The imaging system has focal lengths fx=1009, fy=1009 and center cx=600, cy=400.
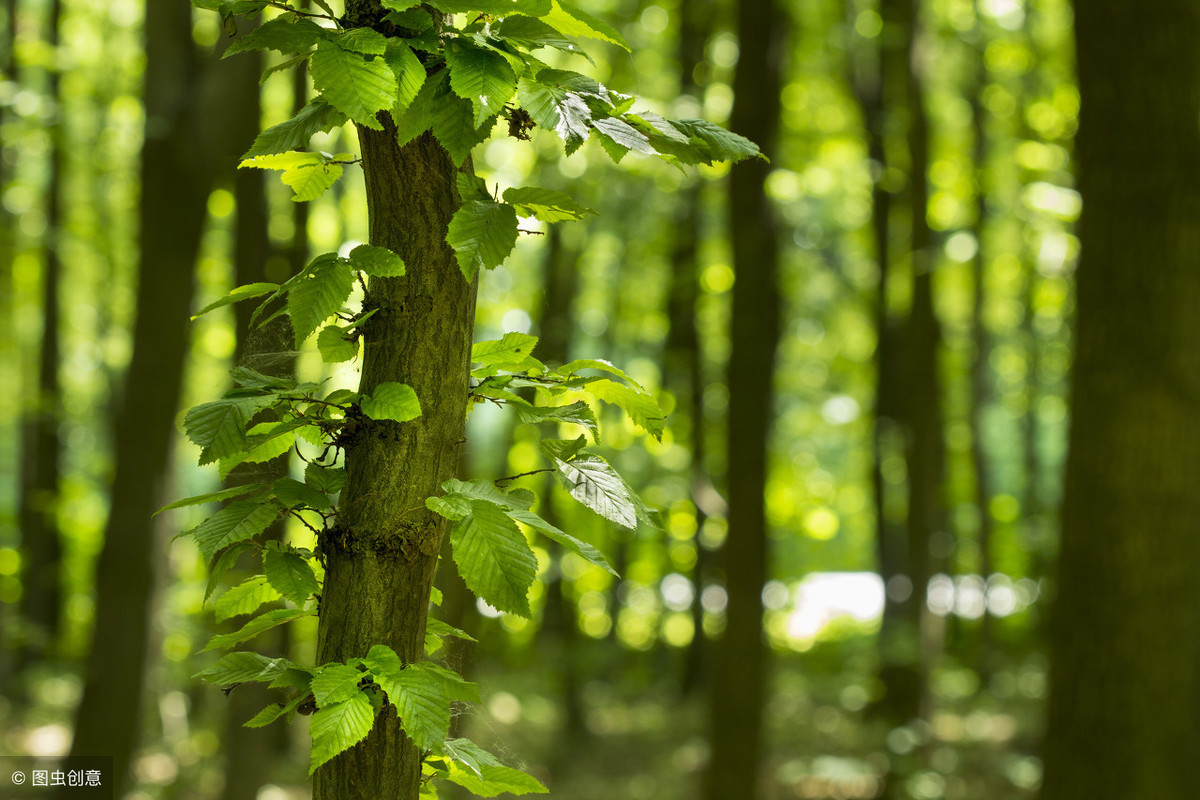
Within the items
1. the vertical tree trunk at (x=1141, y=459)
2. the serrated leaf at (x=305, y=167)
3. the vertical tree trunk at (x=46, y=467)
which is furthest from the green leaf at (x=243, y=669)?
the vertical tree trunk at (x=46, y=467)

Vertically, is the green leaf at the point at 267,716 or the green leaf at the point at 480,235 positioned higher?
the green leaf at the point at 480,235

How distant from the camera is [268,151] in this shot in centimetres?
153

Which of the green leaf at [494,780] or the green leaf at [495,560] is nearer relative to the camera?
the green leaf at [495,560]

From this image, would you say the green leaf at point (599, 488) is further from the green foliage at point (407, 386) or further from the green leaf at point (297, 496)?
the green leaf at point (297, 496)

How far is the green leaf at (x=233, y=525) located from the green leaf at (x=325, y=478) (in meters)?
0.09

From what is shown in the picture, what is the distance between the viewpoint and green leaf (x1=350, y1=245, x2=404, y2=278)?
1.41m

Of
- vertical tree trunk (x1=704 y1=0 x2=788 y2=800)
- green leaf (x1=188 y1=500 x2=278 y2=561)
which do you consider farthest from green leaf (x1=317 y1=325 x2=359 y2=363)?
vertical tree trunk (x1=704 y1=0 x2=788 y2=800)

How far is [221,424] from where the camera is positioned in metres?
1.39

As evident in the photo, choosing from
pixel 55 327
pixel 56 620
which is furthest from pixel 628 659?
pixel 55 327

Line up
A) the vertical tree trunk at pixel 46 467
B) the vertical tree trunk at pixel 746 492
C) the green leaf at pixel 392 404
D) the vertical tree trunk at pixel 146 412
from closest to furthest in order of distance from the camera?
the green leaf at pixel 392 404 < the vertical tree trunk at pixel 146 412 < the vertical tree trunk at pixel 746 492 < the vertical tree trunk at pixel 46 467

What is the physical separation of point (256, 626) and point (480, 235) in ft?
2.30

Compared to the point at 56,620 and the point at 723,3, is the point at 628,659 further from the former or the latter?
the point at 723,3

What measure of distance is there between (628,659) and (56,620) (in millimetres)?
10430

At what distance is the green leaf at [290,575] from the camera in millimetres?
1419
